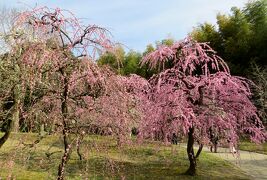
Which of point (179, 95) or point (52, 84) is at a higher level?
point (179, 95)

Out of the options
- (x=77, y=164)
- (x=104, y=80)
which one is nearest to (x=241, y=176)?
(x=77, y=164)

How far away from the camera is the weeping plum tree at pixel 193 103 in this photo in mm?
10977

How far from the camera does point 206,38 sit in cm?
2762

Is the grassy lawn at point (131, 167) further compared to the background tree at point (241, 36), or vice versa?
the background tree at point (241, 36)

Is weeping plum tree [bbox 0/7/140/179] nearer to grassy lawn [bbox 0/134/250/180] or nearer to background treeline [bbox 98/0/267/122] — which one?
grassy lawn [bbox 0/134/250/180]

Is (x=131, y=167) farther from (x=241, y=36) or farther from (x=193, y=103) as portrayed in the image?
(x=241, y=36)

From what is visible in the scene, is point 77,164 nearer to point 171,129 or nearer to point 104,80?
point 171,129

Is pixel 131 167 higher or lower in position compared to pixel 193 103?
lower

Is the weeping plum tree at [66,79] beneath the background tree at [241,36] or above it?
beneath

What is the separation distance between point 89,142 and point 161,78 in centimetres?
613

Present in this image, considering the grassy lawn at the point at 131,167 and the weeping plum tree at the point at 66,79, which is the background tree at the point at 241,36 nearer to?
the grassy lawn at the point at 131,167

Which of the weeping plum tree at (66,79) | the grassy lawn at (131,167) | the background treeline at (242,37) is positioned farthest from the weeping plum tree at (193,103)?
the background treeline at (242,37)

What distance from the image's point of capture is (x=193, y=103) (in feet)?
38.1

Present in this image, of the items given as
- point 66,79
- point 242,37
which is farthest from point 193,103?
point 242,37
